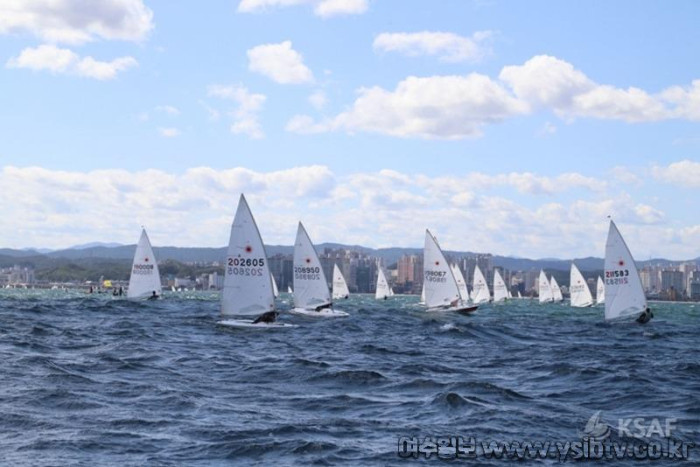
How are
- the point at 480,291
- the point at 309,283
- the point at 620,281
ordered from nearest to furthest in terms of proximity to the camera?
1. the point at 620,281
2. the point at 309,283
3. the point at 480,291

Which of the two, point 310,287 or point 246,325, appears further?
point 310,287

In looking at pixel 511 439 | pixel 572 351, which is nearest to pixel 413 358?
pixel 572 351

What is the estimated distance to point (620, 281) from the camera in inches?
2301

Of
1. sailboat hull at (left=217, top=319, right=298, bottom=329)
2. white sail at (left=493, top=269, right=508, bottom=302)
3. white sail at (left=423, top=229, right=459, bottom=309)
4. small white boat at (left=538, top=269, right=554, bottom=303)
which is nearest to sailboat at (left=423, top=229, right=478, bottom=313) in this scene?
white sail at (left=423, top=229, right=459, bottom=309)

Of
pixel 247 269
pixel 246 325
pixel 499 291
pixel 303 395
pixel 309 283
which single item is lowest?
pixel 303 395

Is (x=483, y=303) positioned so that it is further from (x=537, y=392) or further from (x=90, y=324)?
(x=537, y=392)

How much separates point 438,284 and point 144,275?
29.7 meters

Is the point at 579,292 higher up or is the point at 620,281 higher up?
the point at 620,281

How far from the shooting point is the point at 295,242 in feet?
210

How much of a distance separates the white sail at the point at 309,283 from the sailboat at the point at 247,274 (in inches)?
601

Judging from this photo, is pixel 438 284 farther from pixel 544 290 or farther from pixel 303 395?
→ pixel 544 290

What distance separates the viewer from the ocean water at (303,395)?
16.3 m

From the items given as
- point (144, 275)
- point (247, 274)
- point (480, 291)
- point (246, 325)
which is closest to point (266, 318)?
point (246, 325)

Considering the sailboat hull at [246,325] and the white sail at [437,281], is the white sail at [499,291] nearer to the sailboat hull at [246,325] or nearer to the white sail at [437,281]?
the white sail at [437,281]
